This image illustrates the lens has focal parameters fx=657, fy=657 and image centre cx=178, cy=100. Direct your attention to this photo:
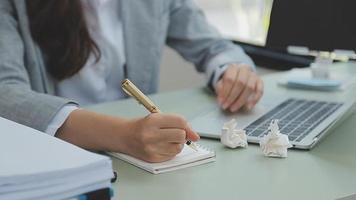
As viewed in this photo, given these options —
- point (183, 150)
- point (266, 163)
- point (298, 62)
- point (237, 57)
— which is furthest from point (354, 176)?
point (298, 62)

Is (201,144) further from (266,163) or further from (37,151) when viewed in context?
(37,151)

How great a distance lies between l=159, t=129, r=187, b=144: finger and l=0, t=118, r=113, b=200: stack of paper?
0.21m

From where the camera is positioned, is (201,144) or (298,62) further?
(298,62)

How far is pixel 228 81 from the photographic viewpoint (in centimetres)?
138

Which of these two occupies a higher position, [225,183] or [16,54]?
[16,54]

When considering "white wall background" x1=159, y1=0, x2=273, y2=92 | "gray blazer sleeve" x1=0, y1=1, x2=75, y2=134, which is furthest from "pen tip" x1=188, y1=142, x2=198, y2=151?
"white wall background" x1=159, y1=0, x2=273, y2=92

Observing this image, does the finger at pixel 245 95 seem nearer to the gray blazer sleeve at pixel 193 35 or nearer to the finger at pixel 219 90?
the finger at pixel 219 90

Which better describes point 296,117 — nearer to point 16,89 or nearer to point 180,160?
point 180,160

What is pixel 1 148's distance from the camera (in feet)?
2.63

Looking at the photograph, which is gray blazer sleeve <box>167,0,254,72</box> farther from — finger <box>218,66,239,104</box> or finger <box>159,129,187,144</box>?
finger <box>159,129,187,144</box>

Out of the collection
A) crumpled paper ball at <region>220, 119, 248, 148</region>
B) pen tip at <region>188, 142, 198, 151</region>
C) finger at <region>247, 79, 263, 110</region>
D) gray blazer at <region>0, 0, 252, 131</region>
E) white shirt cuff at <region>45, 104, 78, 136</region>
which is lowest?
pen tip at <region>188, 142, 198, 151</region>

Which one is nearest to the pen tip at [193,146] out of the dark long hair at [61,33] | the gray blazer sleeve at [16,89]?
the gray blazer sleeve at [16,89]

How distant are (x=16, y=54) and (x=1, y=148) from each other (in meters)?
0.53

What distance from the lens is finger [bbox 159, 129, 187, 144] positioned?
0.98 metres
